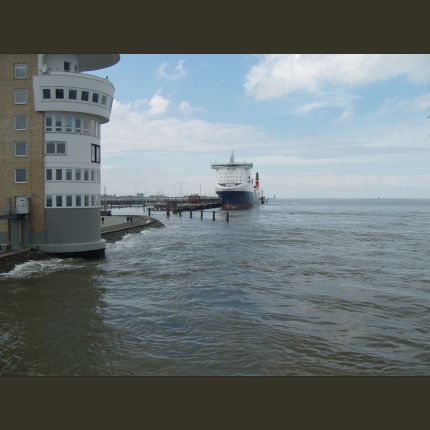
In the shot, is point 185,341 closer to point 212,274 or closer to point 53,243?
point 212,274

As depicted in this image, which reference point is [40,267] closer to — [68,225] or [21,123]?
[68,225]

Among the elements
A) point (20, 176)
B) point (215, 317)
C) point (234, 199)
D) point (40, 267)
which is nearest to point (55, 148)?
point (20, 176)

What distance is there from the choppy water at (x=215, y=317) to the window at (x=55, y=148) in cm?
853

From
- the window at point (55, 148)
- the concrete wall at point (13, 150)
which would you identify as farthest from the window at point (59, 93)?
the window at point (55, 148)

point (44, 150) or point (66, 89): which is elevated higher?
point (66, 89)

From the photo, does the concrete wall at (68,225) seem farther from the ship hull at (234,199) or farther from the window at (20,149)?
the ship hull at (234,199)

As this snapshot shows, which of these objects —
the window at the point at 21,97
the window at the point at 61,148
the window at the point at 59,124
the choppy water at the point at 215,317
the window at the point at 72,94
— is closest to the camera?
the choppy water at the point at 215,317

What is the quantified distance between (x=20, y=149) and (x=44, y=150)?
1.78 metres

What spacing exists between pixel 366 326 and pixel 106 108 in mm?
25739

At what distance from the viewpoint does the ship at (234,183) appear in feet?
458

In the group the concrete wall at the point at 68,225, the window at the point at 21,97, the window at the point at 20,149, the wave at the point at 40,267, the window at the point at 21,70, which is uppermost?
the window at the point at 21,70

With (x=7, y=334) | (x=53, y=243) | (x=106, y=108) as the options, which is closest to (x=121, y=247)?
(x=53, y=243)

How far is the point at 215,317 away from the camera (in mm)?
17812

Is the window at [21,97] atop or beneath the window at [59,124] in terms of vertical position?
atop
